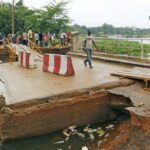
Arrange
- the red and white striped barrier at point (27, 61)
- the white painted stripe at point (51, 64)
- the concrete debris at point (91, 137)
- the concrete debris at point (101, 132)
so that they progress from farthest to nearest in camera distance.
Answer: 1. the red and white striped barrier at point (27, 61)
2. the white painted stripe at point (51, 64)
3. the concrete debris at point (101, 132)
4. the concrete debris at point (91, 137)

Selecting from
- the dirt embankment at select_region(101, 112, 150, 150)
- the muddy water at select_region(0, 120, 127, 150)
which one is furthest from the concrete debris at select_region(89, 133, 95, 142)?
the dirt embankment at select_region(101, 112, 150, 150)

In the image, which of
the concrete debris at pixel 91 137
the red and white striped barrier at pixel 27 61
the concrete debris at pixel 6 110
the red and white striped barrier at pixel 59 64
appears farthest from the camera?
the red and white striped barrier at pixel 27 61

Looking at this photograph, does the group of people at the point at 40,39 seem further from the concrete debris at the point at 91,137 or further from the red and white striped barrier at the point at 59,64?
the concrete debris at the point at 91,137

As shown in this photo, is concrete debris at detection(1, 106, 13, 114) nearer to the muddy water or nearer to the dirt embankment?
the muddy water

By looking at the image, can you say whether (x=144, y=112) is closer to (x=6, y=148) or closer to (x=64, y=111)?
(x=64, y=111)

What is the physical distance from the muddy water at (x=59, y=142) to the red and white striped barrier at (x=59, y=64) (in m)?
3.43

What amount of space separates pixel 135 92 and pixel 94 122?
1.37 meters

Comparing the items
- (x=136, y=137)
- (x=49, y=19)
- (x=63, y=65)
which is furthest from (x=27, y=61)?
(x=49, y=19)

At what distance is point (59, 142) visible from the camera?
9484 mm

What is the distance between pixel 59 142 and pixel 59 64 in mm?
4472

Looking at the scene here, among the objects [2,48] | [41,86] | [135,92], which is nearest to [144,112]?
[135,92]

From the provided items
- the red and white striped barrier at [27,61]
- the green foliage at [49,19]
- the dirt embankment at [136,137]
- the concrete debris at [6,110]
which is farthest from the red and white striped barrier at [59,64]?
the green foliage at [49,19]

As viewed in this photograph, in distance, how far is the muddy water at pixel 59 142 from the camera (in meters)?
9.23

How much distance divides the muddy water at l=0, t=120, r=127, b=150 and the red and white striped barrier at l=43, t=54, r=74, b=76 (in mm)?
3426
